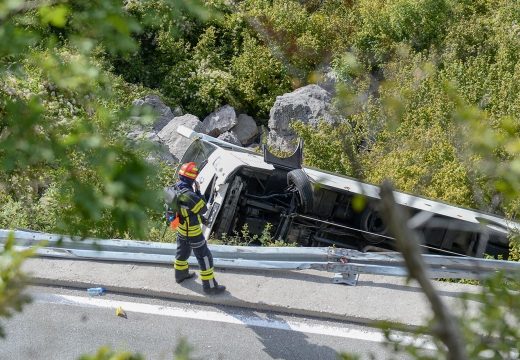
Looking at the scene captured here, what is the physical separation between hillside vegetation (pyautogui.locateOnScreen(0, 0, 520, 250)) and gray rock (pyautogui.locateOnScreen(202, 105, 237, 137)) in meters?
0.34

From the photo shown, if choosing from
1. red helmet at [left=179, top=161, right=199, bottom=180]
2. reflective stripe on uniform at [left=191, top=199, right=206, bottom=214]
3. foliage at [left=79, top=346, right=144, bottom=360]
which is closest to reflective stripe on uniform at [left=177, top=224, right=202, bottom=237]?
reflective stripe on uniform at [left=191, top=199, right=206, bottom=214]

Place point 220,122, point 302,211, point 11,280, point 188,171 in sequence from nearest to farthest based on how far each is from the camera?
point 11,280 → point 188,171 → point 302,211 → point 220,122

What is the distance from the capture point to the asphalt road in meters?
6.53

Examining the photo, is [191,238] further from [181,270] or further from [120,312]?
[120,312]

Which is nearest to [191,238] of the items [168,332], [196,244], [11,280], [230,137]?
[196,244]

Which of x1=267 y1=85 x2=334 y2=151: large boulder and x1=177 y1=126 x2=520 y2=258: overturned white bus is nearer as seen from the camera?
x1=177 y1=126 x2=520 y2=258: overturned white bus

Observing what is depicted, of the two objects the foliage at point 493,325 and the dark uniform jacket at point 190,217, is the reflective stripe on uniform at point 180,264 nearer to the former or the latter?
the dark uniform jacket at point 190,217

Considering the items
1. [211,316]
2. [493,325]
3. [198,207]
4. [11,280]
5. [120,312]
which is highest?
[493,325]

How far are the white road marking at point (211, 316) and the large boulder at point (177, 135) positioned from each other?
435cm

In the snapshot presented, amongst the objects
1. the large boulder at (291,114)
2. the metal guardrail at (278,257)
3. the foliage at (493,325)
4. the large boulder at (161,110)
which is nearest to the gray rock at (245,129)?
the large boulder at (291,114)

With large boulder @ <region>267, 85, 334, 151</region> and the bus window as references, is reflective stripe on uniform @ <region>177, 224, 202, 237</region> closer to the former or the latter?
the bus window

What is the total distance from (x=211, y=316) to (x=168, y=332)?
422 millimetres

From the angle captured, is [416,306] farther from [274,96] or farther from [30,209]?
[274,96]

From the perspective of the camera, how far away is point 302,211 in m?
8.28
